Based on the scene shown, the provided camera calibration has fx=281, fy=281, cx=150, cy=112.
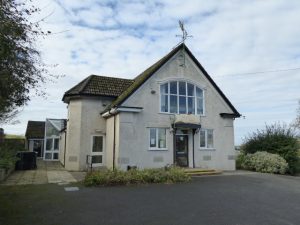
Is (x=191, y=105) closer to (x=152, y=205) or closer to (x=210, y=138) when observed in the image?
(x=210, y=138)

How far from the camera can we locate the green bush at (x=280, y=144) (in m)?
21.8

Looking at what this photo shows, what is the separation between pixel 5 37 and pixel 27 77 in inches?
55.7

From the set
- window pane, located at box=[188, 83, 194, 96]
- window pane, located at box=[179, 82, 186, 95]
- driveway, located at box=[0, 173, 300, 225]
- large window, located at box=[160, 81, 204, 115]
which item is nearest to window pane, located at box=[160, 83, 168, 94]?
large window, located at box=[160, 81, 204, 115]

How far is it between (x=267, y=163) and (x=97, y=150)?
1232 centimetres

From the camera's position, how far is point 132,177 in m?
14.1

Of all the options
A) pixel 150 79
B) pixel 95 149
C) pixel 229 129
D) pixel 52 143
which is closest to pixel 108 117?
pixel 95 149

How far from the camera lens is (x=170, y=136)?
1898 centimetres

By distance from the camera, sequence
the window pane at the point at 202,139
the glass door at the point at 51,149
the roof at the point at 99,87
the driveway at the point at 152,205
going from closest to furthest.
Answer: the driveway at the point at 152,205, the window pane at the point at 202,139, the roof at the point at 99,87, the glass door at the point at 51,149

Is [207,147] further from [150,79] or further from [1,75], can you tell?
[1,75]

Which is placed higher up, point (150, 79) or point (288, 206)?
point (150, 79)

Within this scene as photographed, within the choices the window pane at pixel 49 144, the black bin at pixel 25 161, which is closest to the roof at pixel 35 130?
the window pane at pixel 49 144

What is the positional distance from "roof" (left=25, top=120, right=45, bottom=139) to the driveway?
73.8 feet

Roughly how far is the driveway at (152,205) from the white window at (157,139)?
5251mm

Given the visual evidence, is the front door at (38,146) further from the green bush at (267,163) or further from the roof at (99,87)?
the green bush at (267,163)
